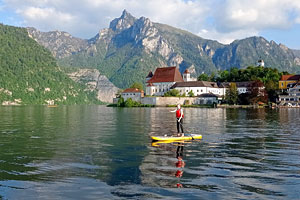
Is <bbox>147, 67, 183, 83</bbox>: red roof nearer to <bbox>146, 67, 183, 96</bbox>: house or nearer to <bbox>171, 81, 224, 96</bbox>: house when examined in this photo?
<bbox>146, 67, 183, 96</bbox>: house

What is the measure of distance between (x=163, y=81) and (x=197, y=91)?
2475 centimetres

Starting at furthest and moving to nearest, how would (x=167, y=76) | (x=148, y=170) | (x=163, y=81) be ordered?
(x=167, y=76), (x=163, y=81), (x=148, y=170)

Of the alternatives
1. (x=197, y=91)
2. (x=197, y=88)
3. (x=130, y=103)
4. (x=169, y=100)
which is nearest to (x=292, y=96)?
(x=197, y=91)

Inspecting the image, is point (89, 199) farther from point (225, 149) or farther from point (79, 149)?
point (225, 149)

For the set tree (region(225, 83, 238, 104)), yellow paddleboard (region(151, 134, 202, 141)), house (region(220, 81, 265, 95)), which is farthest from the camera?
tree (region(225, 83, 238, 104))

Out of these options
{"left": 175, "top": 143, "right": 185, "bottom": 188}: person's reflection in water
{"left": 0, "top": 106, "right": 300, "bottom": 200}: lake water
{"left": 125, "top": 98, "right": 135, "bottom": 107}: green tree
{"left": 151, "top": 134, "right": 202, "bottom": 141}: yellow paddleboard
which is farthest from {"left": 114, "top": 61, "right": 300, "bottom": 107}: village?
{"left": 0, "top": 106, "right": 300, "bottom": 200}: lake water

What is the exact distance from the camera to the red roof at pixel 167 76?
6816 inches

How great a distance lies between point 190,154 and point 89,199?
10021mm

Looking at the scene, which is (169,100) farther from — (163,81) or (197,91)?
(163,81)

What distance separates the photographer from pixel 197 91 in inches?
6191

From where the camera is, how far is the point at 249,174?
15023 mm

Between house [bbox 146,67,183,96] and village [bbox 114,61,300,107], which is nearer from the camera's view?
village [bbox 114,61,300,107]

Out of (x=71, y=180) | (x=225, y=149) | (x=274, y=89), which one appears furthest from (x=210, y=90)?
(x=71, y=180)

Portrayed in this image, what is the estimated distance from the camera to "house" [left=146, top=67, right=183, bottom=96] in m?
173
